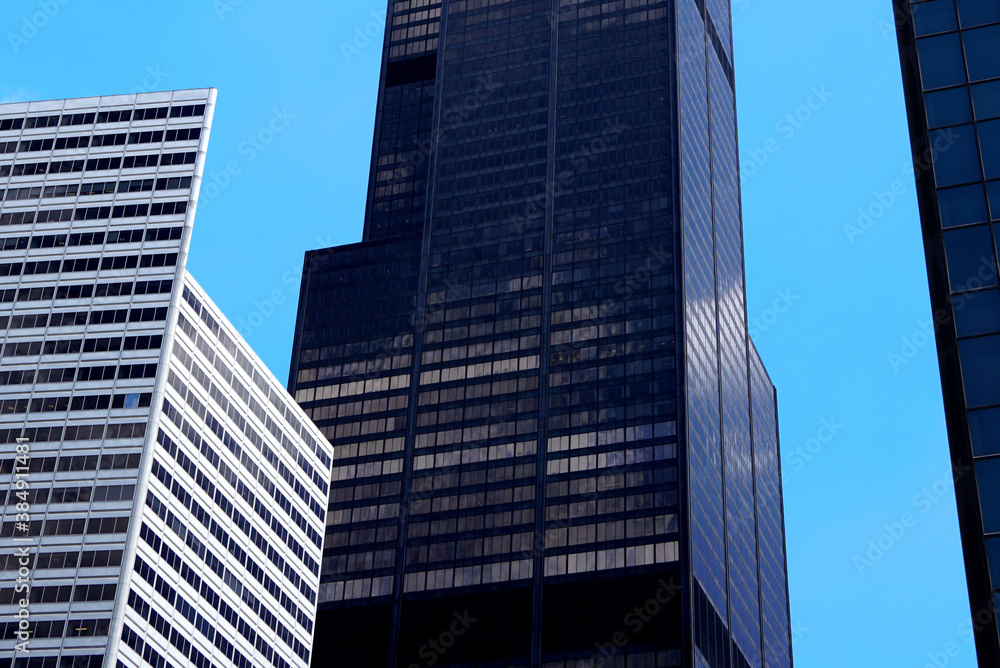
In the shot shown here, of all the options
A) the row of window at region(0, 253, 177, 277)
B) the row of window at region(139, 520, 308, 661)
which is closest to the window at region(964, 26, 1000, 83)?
the row of window at region(139, 520, 308, 661)

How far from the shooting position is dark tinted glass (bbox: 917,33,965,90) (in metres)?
45.1

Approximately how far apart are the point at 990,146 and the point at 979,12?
17.1ft

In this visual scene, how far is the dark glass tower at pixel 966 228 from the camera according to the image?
38250 mm

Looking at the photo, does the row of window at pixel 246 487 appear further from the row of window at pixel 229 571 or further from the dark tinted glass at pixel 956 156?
the dark tinted glass at pixel 956 156

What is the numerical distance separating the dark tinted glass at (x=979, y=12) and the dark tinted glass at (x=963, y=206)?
6.19 m

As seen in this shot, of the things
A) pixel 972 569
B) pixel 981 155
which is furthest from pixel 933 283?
pixel 972 569

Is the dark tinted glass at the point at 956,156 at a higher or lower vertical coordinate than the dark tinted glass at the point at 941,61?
lower

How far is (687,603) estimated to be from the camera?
186250mm

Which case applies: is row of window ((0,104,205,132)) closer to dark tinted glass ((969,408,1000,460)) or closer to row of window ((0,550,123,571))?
row of window ((0,550,123,571))

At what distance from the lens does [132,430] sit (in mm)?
135625

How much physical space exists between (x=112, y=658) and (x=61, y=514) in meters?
16.2

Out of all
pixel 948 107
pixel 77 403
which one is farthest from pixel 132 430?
pixel 948 107

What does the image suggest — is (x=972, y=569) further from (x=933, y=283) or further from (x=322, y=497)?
(x=322, y=497)

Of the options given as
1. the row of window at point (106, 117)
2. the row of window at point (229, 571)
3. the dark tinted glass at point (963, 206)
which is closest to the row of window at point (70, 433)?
the row of window at point (229, 571)
